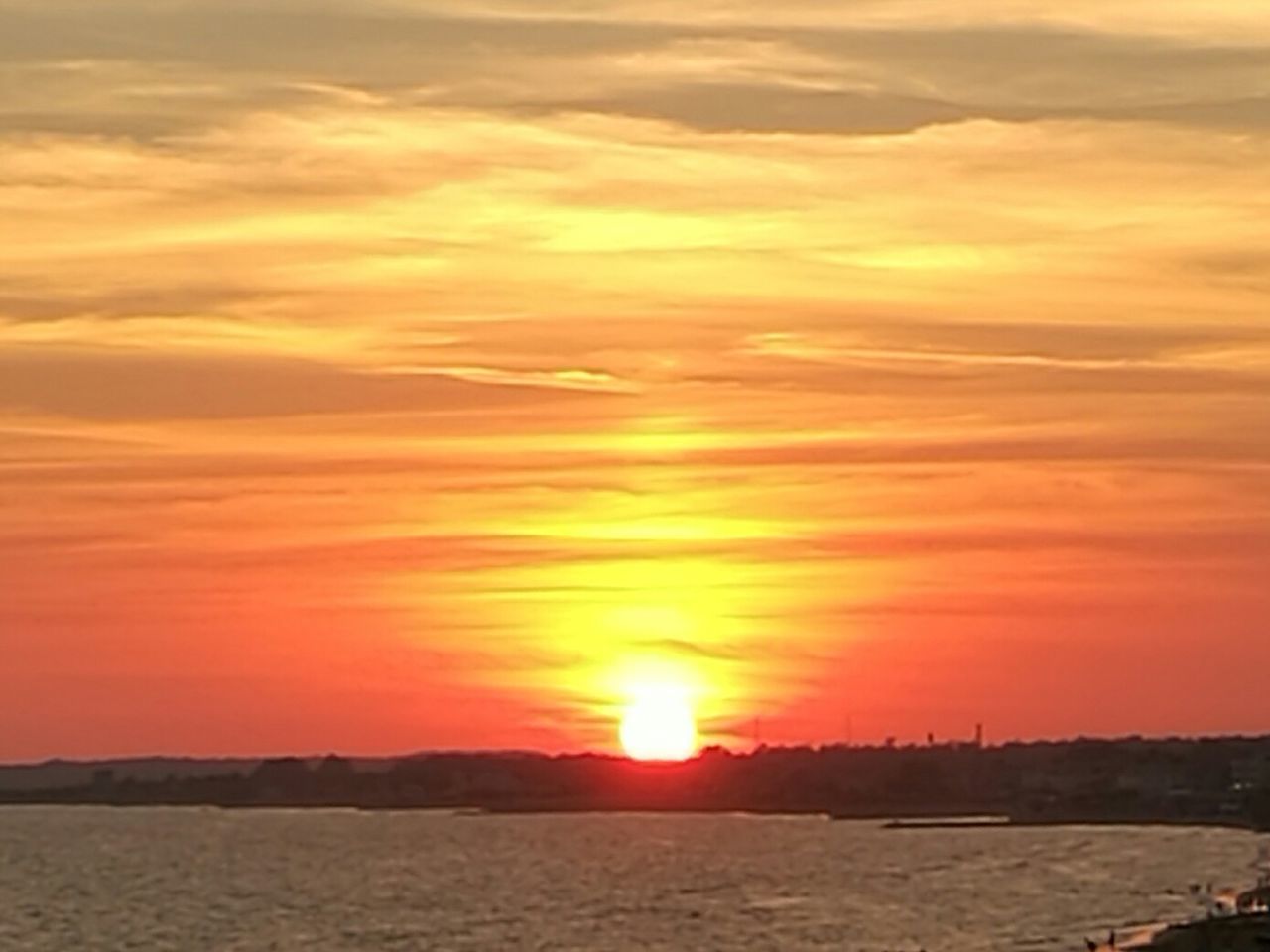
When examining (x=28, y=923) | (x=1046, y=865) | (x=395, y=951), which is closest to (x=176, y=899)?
(x=28, y=923)

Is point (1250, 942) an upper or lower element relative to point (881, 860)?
lower

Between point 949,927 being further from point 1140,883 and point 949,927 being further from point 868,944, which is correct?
point 1140,883

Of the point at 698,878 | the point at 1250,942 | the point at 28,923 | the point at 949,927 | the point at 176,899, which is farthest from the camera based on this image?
the point at 698,878

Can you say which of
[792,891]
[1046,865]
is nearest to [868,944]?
[792,891]

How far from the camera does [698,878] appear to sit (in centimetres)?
16262

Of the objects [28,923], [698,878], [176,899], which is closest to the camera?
[28,923]

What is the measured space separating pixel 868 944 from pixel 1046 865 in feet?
219

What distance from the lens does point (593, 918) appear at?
413 feet

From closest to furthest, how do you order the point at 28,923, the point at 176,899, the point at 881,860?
the point at 28,923 → the point at 176,899 → the point at 881,860

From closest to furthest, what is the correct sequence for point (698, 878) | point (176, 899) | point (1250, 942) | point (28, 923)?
point (1250, 942) → point (28, 923) → point (176, 899) → point (698, 878)

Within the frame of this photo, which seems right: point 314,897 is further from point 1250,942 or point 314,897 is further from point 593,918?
point 1250,942

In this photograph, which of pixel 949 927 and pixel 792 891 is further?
pixel 792 891

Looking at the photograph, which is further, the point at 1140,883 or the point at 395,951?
the point at 1140,883

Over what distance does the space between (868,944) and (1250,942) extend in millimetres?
22191
